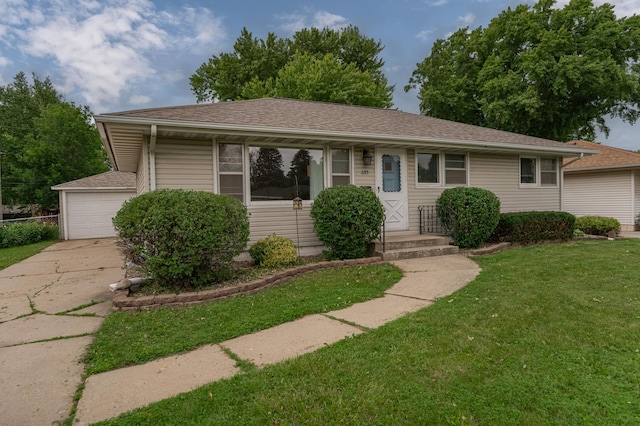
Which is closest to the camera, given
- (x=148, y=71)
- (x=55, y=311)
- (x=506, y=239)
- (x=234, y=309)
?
(x=234, y=309)

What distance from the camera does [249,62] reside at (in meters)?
24.7

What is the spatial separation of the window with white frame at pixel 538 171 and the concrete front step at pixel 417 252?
433cm

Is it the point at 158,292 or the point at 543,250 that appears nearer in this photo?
the point at 158,292

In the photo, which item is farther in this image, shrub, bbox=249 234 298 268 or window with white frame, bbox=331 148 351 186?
window with white frame, bbox=331 148 351 186

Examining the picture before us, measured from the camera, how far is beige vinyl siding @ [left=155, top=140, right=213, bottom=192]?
259 inches

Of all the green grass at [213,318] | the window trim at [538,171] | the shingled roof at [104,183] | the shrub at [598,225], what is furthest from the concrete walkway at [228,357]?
the shingled roof at [104,183]

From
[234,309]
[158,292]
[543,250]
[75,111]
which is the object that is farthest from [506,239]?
[75,111]

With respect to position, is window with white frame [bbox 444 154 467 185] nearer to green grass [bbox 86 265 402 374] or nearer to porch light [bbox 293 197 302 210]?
porch light [bbox 293 197 302 210]

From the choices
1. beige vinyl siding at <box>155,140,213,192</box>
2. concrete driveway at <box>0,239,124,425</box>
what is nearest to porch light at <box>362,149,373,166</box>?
beige vinyl siding at <box>155,140,213,192</box>

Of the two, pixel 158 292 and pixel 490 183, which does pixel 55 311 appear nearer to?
pixel 158 292

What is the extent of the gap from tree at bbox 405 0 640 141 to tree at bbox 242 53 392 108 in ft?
13.5

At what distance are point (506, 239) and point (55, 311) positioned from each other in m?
9.19

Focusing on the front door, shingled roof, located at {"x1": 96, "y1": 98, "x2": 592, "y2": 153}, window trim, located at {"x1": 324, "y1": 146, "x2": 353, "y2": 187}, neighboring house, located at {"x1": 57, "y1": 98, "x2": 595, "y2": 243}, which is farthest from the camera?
the front door

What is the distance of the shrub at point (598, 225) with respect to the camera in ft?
38.2
